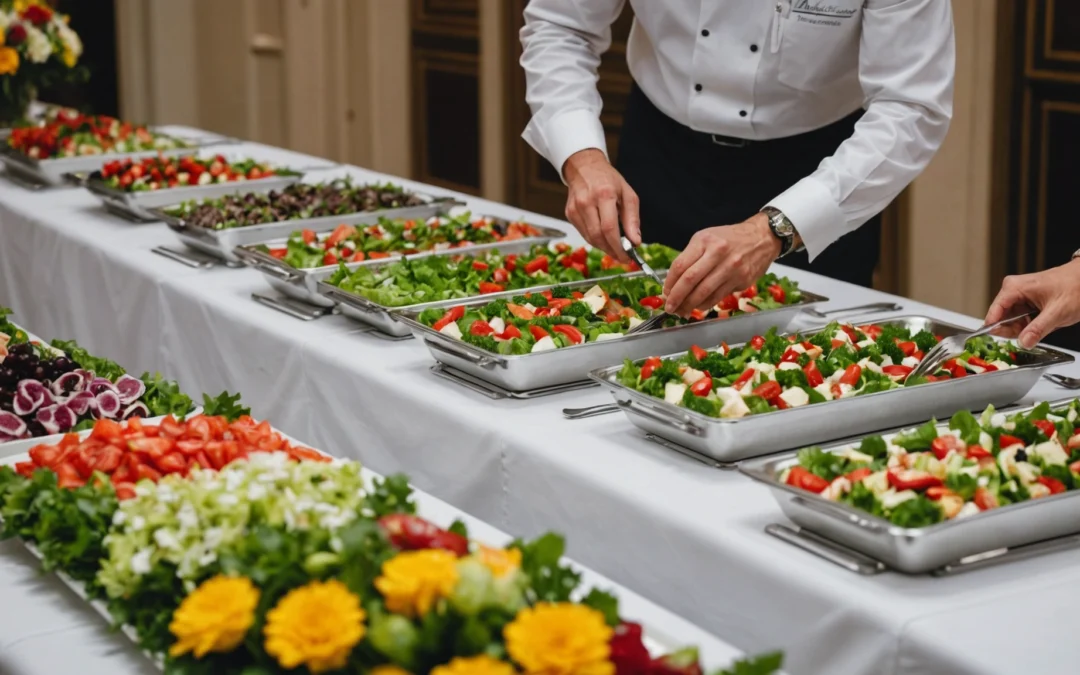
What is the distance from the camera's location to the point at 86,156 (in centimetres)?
346

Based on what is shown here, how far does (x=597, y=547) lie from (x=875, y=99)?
3.22ft

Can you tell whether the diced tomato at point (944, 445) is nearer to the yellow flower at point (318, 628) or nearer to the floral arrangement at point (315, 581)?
the floral arrangement at point (315, 581)

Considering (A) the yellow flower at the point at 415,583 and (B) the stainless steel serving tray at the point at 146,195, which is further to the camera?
(B) the stainless steel serving tray at the point at 146,195

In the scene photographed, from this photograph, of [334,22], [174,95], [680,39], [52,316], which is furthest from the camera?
[174,95]

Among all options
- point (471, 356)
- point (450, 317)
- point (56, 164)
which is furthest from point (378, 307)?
point (56, 164)

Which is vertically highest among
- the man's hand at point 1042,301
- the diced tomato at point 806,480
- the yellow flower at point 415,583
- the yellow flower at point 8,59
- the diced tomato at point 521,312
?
the yellow flower at point 8,59

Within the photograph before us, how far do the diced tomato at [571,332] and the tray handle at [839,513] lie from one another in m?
0.55

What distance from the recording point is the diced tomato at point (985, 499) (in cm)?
127

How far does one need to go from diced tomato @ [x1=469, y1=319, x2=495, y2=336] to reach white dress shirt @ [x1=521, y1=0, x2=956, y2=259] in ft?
1.62

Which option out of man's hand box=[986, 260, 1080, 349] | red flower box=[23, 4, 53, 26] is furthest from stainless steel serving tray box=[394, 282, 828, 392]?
red flower box=[23, 4, 53, 26]

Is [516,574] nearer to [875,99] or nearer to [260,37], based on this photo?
[875,99]

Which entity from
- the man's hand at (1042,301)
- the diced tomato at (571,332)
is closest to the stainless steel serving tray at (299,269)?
the diced tomato at (571,332)

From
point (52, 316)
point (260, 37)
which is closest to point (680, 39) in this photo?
point (52, 316)

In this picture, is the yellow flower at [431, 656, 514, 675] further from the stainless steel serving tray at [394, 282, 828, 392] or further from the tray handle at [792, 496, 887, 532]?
the stainless steel serving tray at [394, 282, 828, 392]
